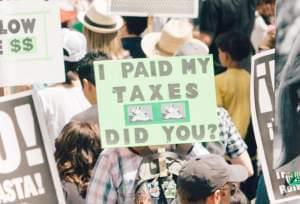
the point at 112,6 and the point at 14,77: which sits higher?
the point at 112,6

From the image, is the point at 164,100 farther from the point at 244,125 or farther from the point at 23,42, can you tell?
the point at 23,42

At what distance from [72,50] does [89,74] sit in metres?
0.08

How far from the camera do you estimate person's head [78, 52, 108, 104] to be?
229 centimetres

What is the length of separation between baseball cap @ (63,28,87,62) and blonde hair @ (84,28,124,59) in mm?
18

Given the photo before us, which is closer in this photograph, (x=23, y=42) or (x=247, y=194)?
(x=23, y=42)

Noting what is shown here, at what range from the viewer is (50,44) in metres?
2.25

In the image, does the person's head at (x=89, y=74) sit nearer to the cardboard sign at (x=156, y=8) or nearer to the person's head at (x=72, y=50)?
the person's head at (x=72, y=50)

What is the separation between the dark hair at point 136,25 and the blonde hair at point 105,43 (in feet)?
0.13

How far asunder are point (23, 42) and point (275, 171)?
0.78 meters

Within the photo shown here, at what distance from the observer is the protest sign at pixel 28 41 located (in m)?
2.22

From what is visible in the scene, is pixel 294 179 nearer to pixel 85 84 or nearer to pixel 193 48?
pixel 193 48

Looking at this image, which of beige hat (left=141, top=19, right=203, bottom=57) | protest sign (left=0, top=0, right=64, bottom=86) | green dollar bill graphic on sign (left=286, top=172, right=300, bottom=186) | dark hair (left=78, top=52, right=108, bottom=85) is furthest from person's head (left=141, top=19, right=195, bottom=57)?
green dollar bill graphic on sign (left=286, top=172, right=300, bottom=186)

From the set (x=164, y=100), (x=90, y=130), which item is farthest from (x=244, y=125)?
(x=90, y=130)

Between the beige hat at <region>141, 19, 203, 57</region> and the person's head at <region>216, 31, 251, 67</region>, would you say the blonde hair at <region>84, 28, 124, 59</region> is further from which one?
the person's head at <region>216, 31, 251, 67</region>
